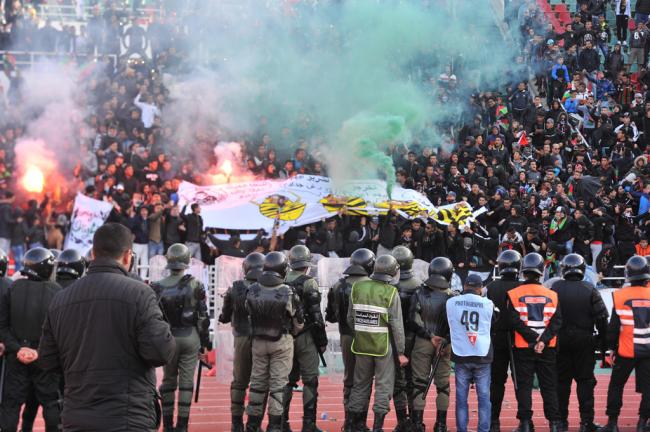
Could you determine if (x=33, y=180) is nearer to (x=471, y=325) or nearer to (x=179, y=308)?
(x=179, y=308)

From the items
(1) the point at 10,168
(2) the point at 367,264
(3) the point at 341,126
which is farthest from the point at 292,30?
(2) the point at 367,264

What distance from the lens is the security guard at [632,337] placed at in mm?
9461

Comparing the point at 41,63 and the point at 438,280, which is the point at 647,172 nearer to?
the point at 438,280

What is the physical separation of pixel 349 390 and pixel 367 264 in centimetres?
117

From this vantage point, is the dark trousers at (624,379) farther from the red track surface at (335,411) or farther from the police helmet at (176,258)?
the police helmet at (176,258)

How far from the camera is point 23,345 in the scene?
27.2 feet

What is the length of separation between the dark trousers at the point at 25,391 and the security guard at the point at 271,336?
1728 mm

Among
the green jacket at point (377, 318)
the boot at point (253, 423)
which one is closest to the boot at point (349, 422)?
the green jacket at point (377, 318)

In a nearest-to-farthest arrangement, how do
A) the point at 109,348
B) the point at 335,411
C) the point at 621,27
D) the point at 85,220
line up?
the point at 109,348
the point at 335,411
the point at 85,220
the point at 621,27

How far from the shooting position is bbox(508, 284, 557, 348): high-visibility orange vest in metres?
9.42

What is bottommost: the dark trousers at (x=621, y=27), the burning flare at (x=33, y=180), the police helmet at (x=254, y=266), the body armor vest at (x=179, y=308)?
the burning flare at (x=33, y=180)

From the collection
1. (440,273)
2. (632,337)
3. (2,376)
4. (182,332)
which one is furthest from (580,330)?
(2,376)

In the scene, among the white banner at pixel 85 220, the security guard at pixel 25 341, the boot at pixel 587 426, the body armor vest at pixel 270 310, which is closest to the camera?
the security guard at pixel 25 341

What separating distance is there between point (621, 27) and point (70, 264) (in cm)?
1976
